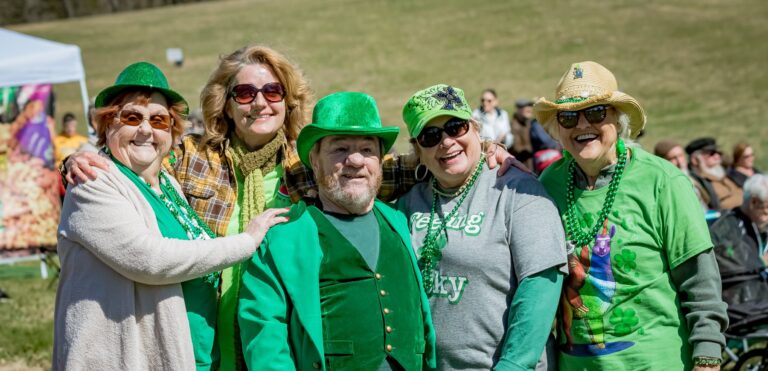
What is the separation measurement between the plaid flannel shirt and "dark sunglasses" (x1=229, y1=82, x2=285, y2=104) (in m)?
0.24

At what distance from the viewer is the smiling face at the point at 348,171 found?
328cm

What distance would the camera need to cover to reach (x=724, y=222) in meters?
6.20

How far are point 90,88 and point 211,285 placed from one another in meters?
26.7

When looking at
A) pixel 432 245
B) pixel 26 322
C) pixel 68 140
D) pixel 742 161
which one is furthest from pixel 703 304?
pixel 68 140

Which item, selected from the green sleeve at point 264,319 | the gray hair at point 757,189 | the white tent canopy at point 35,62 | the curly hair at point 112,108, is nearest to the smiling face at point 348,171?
the green sleeve at point 264,319

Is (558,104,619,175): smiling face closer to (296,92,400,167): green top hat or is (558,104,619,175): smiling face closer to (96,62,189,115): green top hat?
(296,92,400,167): green top hat

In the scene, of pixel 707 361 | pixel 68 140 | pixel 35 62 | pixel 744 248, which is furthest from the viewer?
pixel 68 140

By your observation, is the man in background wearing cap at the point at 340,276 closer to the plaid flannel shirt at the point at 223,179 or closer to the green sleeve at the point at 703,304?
the plaid flannel shirt at the point at 223,179

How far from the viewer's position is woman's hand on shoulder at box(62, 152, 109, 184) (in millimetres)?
3049

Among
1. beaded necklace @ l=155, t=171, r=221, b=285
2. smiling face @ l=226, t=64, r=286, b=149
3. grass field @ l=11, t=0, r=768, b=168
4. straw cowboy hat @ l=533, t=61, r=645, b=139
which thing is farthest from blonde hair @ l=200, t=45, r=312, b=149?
grass field @ l=11, t=0, r=768, b=168

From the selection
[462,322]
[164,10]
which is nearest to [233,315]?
[462,322]

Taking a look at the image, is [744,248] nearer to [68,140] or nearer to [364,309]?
[364,309]

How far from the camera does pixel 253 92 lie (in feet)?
12.2

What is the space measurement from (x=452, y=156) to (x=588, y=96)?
23.4 inches
